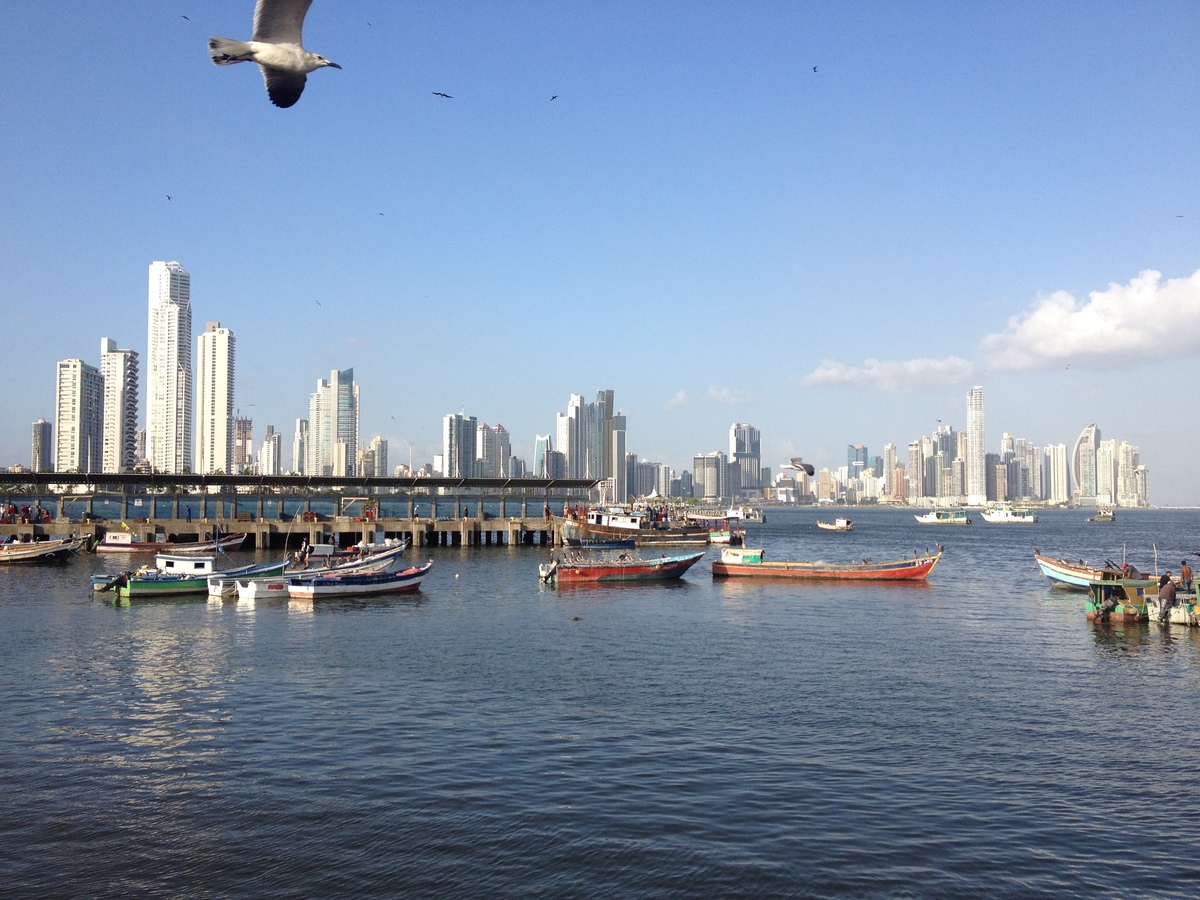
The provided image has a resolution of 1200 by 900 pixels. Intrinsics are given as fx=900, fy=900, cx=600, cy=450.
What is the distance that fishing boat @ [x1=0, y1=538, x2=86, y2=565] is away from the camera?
2945 inches

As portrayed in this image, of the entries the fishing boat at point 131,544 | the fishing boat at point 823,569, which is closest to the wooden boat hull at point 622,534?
the fishing boat at point 823,569

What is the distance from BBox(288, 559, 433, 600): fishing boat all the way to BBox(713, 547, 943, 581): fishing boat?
77.2 ft

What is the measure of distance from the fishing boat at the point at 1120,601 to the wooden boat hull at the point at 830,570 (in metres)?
20.0

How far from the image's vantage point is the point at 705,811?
18969 millimetres

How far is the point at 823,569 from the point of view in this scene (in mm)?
68250

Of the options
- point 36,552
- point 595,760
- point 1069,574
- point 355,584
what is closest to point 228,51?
point 595,760

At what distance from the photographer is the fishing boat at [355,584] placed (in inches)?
2156

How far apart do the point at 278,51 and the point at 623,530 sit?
9331 centimetres

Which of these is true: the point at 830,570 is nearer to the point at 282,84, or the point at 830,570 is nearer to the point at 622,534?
the point at 622,534

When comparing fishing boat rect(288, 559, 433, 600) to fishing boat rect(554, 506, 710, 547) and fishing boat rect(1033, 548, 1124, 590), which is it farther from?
fishing boat rect(554, 506, 710, 547)

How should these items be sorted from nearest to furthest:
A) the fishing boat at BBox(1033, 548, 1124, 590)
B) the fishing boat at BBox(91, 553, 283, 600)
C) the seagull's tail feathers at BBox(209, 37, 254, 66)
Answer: the seagull's tail feathers at BBox(209, 37, 254, 66) < the fishing boat at BBox(91, 553, 283, 600) < the fishing boat at BBox(1033, 548, 1124, 590)

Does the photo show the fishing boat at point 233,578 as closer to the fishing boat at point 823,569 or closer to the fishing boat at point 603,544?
the fishing boat at point 823,569

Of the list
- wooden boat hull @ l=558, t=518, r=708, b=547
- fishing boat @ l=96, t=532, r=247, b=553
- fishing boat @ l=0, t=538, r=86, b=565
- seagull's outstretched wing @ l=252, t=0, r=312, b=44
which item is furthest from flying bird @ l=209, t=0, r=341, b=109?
wooden boat hull @ l=558, t=518, r=708, b=547

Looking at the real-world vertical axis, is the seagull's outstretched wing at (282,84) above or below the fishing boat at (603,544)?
above
